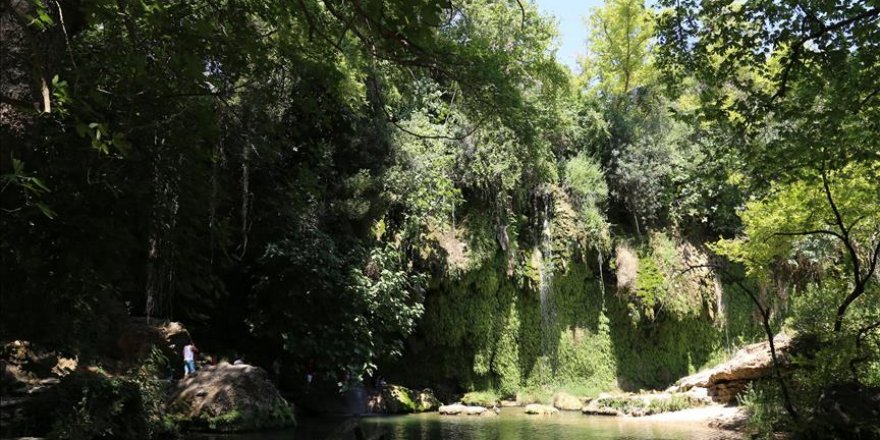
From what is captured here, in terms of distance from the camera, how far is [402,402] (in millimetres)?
16453

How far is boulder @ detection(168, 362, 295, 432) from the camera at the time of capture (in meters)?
11.1

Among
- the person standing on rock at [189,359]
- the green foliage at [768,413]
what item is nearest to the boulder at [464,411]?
the person standing on rock at [189,359]

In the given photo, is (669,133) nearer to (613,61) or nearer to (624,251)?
(624,251)

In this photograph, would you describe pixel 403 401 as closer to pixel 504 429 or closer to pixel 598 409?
pixel 504 429

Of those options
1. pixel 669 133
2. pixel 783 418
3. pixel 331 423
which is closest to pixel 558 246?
pixel 669 133

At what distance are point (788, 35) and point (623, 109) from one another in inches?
646

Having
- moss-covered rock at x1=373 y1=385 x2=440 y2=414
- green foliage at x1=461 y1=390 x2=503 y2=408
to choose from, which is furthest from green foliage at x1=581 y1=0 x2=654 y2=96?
moss-covered rock at x1=373 y1=385 x2=440 y2=414

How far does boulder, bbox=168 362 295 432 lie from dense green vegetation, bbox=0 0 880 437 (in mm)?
1427

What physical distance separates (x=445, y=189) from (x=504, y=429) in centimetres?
705

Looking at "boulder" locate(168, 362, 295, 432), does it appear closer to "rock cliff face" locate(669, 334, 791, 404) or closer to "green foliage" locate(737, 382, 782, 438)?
"green foliage" locate(737, 382, 782, 438)

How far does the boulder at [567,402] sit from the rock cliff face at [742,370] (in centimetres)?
344

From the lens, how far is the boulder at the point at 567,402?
1750cm

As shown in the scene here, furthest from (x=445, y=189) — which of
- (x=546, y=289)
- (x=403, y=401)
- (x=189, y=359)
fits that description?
(x=189, y=359)

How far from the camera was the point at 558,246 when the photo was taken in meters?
20.5
